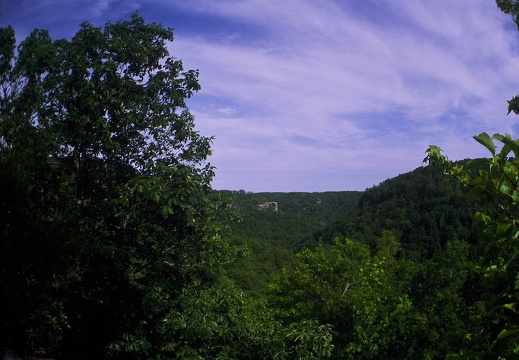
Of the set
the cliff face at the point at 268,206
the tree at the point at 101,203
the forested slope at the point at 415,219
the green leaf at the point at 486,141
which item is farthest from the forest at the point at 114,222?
the cliff face at the point at 268,206

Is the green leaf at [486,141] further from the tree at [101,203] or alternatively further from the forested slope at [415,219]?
the forested slope at [415,219]

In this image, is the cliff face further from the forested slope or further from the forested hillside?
the forested slope

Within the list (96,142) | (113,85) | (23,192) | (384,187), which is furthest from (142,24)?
(384,187)

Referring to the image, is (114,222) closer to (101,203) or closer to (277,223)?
(101,203)

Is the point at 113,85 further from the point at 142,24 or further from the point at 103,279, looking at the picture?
the point at 103,279

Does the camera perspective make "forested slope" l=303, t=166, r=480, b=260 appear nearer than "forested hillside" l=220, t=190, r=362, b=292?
No

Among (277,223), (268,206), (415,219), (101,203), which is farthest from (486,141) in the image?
(268,206)

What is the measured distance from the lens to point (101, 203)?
764cm

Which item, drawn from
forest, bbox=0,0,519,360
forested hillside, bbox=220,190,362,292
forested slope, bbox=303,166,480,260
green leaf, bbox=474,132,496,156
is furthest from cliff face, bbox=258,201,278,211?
green leaf, bbox=474,132,496,156

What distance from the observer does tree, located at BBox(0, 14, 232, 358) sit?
676cm

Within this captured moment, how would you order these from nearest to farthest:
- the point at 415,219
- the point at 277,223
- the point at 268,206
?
the point at 415,219, the point at 277,223, the point at 268,206

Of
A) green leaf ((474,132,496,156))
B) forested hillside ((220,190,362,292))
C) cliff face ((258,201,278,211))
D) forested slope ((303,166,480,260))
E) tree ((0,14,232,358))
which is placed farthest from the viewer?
cliff face ((258,201,278,211))

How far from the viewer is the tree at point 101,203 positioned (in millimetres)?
6758

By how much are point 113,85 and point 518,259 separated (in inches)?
311
